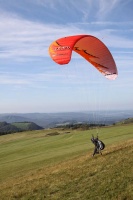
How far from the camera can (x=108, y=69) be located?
16.6 m

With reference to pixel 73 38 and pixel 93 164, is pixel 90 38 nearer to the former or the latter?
pixel 73 38

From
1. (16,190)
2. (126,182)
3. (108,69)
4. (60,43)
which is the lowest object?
(16,190)

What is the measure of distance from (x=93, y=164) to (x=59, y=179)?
2.14 metres

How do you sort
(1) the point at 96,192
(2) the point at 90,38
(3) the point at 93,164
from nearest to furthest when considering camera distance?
1. (1) the point at 96,192
2. (3) the point at 93,164
3. (2) the point at 90,38

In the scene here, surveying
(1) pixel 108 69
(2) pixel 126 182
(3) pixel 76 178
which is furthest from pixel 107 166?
(1) pixel 108 69

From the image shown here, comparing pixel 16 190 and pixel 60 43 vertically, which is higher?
pixel 60 43

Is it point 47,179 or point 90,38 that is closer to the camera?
point 47,179

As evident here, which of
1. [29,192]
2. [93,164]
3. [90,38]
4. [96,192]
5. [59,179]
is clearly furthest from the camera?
[90,38]

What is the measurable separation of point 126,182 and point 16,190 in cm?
531

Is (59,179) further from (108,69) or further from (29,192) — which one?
(108,69)

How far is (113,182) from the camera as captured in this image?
410 inches

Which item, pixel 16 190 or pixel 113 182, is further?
pixel 16 190

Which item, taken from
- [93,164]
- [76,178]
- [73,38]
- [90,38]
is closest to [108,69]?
[90,38]

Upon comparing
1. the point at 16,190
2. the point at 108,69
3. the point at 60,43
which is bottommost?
the point at 16,190
